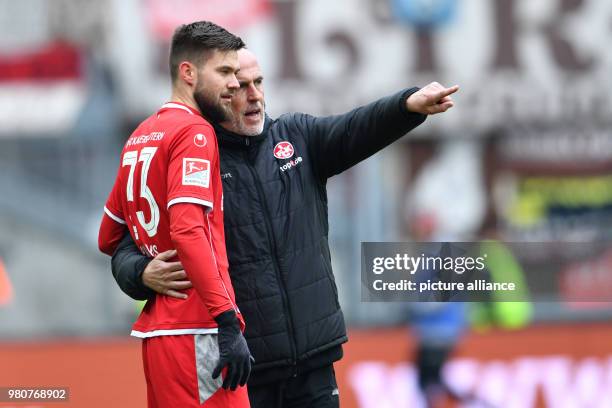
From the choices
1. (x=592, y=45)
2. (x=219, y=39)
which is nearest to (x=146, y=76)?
(x=592, y=45)

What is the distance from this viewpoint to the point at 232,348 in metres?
3.41

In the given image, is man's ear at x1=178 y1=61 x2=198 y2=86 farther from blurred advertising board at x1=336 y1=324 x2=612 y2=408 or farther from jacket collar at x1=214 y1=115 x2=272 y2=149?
blurred advertising board at x1=336 y1=324 x2=612 y2=408

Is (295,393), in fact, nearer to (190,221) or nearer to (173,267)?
(173,267)

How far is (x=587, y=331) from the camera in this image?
896cm

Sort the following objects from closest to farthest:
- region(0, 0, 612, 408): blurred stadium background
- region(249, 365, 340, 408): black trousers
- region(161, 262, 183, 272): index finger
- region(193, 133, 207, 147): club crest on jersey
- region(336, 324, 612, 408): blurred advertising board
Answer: region(193, 133, 207, 147): club crest on jersey, region(161, 262, 183, 272): index finger, region(249, 365, 340, 408): black trousers, region(336, 324, 612, 408): blurred advertising board, region(0, 0, 612, 408): blurred stadium background

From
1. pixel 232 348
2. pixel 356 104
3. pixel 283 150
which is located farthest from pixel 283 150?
pixel 356 104

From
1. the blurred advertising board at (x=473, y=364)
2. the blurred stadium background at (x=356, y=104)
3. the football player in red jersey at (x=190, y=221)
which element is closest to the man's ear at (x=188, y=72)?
the football player in red jersey at (x=190, y=221)

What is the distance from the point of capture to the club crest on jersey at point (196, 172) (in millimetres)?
3451

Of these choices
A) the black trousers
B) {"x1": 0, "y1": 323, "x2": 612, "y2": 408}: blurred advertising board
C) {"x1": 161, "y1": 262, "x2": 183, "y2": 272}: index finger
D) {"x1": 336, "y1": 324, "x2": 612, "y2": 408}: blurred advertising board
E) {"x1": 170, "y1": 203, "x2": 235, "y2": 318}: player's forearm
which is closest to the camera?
{"x1": 170, "y1": 203, "x2": 235, "y2": 318}: player's forearm

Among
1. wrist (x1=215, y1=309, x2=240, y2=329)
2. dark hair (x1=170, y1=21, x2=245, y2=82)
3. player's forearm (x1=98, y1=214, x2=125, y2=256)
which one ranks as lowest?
wrist (x1=215, y1=309, x2=240, y2=329)

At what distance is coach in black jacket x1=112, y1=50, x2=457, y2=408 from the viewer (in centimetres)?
379

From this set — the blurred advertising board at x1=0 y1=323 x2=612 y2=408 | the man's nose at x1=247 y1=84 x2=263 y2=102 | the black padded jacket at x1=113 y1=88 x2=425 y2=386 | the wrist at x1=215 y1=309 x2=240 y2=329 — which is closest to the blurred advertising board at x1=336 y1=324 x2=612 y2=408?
the blurred advertising board at x1=0 y1=323 x2=612 y2=408

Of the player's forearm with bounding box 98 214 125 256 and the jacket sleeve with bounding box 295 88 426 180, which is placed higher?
the jacket sleeve with bounding box 295 88 426 180

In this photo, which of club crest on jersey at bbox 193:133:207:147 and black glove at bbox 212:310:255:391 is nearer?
black glove at bbox 212:310:255:391
